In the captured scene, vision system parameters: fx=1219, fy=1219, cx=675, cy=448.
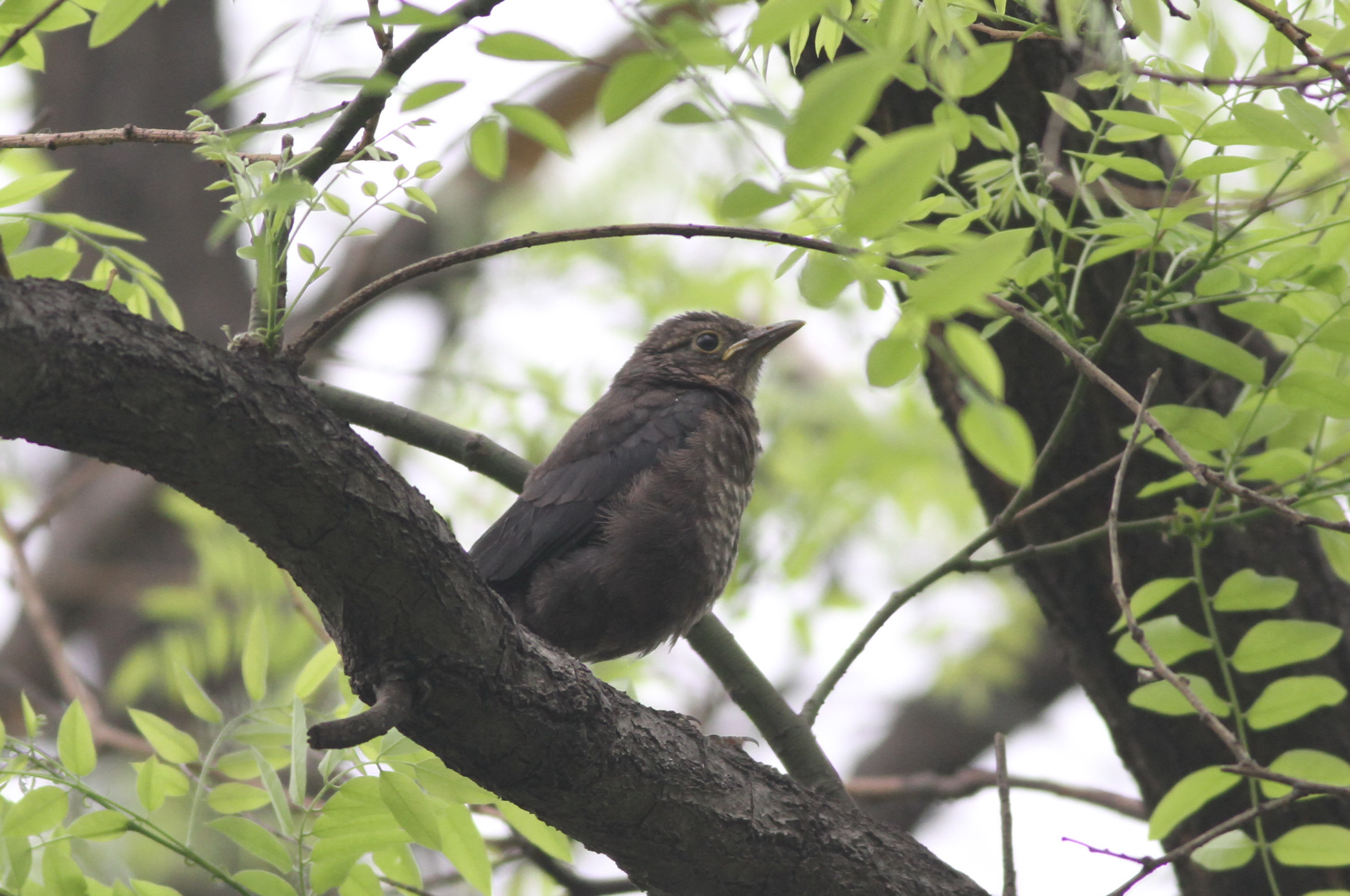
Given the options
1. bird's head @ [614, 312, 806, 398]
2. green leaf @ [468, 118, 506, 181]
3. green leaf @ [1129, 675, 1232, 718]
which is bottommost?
green leaf @ [1129, 675, 1232, 718]

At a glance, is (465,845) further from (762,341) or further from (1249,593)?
(762,341)

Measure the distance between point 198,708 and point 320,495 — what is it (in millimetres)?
929

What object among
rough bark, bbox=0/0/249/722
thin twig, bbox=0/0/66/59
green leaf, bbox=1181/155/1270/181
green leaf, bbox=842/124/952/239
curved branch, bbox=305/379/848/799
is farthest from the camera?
rough bark, bbox=0/0/249/722

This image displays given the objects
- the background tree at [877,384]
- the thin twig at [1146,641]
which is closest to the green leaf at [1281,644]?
the background tree at [877,384]

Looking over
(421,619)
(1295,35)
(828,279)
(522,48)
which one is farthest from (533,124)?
(1295,35)

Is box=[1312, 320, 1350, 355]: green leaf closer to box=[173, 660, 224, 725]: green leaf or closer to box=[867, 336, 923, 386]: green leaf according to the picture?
box=[867, 336, 923, 386]: green leaf

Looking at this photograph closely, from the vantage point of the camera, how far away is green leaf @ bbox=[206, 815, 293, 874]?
2.54 metres

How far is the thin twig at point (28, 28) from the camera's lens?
Result: 2145 millimetres

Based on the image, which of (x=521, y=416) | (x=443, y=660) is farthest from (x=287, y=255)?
(x=521, y=416)

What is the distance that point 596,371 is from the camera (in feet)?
22.4

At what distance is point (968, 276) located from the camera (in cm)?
135

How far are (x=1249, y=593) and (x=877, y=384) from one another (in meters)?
1.79

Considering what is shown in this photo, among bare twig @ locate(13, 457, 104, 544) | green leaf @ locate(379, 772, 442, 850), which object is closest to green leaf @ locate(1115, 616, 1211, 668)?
green leaf @ locate(379, 772, 442, 850)

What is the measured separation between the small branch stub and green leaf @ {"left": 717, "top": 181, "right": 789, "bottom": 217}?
110 centimetres
